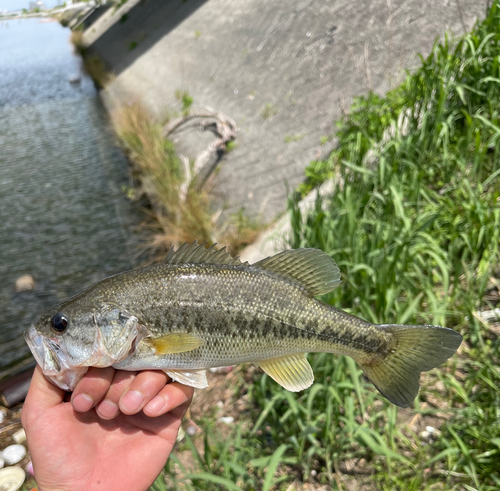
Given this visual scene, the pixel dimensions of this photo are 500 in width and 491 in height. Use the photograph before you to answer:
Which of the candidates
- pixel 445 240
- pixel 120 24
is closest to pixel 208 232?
pixel 445 240

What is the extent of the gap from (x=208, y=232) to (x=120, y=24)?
20.4 metres

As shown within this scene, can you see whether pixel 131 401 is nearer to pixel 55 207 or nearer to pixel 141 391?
pixel 141 391

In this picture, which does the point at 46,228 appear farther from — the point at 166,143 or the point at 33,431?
the point at 33,431

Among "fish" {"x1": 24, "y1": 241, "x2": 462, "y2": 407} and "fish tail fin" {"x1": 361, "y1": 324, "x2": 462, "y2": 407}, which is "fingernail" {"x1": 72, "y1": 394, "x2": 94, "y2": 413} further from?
"fish tail fin" {"x1": 361, "y1": 324, "x2": 462, "y2": 407}

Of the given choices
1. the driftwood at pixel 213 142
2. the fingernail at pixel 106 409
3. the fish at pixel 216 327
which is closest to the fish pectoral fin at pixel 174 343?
the fish at pixel 216 327

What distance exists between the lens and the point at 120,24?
22125mm

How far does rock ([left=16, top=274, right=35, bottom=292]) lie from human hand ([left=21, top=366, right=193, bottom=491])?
599 cm

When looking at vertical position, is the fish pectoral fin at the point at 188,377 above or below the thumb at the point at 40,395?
below

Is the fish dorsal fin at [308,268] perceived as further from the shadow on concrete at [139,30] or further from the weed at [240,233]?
the shadow on concrete at [139,30]

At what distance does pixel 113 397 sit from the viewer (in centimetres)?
202

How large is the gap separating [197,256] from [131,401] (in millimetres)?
757

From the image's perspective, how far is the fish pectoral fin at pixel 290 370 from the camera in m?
2.12

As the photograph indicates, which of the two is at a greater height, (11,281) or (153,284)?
(153,284)

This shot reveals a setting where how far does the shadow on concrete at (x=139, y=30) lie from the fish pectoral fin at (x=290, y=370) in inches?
667
